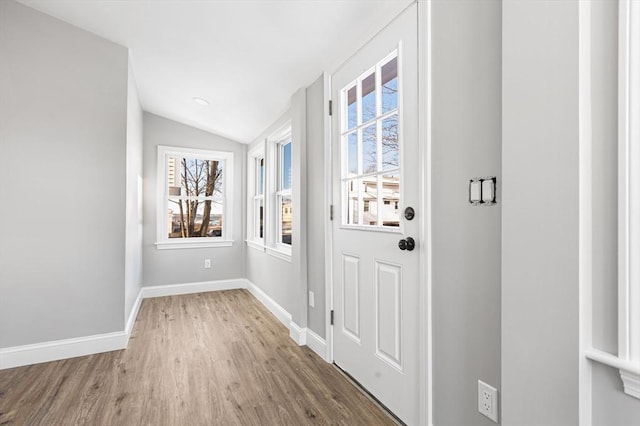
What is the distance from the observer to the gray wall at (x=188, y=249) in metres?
4.26

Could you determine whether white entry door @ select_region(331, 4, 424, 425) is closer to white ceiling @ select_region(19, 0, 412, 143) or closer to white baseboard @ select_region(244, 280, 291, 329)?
white ceiling @ select_region(19, 0, 412, 143)

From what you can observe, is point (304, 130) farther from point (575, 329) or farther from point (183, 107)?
point (575, 329)

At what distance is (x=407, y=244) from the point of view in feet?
5.22

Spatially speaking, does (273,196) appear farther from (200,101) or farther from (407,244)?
(407,244)

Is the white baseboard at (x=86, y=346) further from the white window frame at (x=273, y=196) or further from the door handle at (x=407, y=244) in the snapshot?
the door handle at (x=407, y=244)

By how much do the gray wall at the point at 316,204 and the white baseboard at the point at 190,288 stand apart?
227cm

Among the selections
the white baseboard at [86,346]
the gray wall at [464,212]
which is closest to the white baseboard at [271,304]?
the white baseboard at [86,346]

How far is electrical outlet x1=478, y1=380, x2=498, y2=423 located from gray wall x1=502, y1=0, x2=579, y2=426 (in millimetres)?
139

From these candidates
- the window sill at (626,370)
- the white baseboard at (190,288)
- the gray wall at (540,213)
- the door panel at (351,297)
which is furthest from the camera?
the white baseboard at (190,288)

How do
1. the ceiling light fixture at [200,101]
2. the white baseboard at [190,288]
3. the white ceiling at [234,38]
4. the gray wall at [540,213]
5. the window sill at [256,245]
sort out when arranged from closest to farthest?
1. the gray wall at [540,213]
2. the white ceiling at [234,38]
3. the ceiling light fixture at [200,101]
4. the window sill at [256,245]
5. the white baseboard at [190,288]

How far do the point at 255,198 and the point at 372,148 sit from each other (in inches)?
113

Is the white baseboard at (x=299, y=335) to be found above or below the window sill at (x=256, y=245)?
below

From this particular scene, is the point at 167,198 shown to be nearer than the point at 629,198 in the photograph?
No

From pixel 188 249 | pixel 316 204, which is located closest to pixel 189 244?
pixel 188 249
